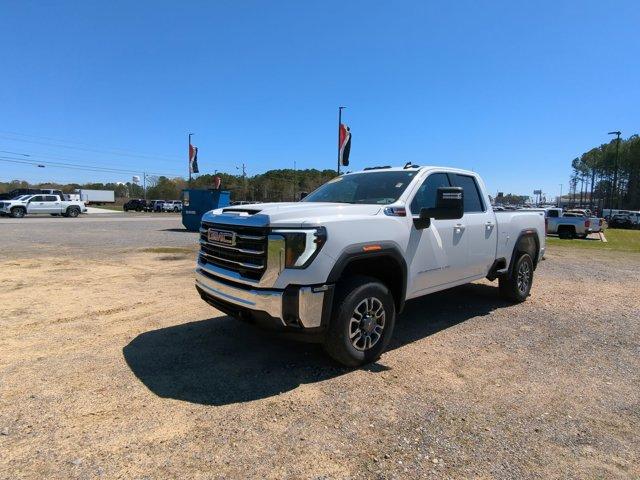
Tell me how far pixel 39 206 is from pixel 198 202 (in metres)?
19.5

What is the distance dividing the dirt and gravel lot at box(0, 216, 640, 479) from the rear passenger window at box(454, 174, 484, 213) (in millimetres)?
1546

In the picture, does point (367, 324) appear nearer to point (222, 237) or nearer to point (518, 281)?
point (222, 237)

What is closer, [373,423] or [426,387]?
[373,423]

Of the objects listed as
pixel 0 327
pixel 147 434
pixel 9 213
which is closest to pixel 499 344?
pixel 147 434

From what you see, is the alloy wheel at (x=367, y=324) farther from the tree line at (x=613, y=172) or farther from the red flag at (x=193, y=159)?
the tree line at (x=613, y=172)

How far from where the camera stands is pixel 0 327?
511 centimetres

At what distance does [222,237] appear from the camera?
4129 mm

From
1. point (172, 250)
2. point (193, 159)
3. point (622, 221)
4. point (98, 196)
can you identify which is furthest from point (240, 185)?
point (172, 250)

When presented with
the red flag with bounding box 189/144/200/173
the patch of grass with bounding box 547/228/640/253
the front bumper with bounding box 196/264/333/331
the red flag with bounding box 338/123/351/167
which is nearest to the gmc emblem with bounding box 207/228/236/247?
the front bumper with bounding box 196/264/333/331

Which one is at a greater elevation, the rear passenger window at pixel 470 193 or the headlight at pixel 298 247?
the rear passenger window at pixel 470 193

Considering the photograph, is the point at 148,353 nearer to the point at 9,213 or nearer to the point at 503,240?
the point at 503,240

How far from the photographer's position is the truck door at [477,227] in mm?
5539

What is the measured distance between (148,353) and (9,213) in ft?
110

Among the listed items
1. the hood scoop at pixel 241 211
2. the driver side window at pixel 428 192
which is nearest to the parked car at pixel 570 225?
the driver side window at pixel 428 192
